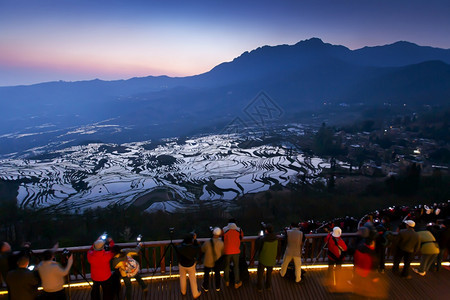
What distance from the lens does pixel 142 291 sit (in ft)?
17.4

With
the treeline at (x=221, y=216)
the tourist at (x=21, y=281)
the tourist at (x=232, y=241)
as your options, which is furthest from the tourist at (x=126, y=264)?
the treeline at (x=221, y=216)

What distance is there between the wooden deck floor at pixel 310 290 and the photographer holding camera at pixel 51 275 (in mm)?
996

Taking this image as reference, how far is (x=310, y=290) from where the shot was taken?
5.43 m

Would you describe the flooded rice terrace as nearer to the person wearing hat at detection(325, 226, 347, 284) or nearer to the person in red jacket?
the person in red jacket

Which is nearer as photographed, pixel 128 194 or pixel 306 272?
pixel 306 272

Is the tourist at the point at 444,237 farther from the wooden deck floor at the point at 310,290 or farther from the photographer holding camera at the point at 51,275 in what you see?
the photographer holding camera at the point at 51,275

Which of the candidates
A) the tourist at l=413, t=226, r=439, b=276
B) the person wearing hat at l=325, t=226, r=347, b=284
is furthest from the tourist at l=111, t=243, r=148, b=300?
the tourist at l=413, t=226, r=439, b=276

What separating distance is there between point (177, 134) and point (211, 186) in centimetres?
8242

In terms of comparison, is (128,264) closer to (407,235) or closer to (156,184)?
(407,235)

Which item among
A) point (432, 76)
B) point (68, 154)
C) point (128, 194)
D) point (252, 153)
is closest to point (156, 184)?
point (128, 194)

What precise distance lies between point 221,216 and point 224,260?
32022 millimetres

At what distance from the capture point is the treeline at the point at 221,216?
99.9 feet

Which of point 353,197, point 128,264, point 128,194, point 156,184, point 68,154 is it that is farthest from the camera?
point 68,154

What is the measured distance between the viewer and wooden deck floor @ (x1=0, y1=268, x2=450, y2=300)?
5.22 m
